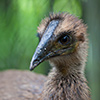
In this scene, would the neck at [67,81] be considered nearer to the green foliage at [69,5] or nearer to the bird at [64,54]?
the bird at [64,54]

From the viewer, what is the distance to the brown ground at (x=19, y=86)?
2496mm

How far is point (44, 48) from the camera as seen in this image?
1860 mm

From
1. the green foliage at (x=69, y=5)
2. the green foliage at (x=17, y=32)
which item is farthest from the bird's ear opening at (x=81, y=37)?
the green foliage at (x=17, y=32)

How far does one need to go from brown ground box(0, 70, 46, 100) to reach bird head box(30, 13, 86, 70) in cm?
71

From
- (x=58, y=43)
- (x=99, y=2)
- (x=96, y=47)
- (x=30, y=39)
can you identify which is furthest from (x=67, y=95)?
(x=30, y=39)

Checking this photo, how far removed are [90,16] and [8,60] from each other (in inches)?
79.8

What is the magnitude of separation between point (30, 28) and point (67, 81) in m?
2.19

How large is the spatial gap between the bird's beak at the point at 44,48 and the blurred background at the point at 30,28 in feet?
2.91

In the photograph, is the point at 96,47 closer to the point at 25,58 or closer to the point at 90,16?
the point at 90,16

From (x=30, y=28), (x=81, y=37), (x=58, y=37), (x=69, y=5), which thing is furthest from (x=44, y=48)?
(x=30, y=28)

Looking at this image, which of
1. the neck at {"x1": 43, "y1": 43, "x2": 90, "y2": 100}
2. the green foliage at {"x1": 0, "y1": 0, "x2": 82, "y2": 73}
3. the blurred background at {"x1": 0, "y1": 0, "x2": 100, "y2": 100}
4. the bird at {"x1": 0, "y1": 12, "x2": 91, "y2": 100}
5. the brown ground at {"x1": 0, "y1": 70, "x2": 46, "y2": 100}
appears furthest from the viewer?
the green foliage at {"x1": 0, "y1": 0, "x2": 82, "y2": 73}

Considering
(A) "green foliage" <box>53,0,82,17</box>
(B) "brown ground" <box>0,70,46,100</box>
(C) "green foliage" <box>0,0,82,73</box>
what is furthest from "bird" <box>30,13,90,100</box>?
(C) "green foliage" <box>0,0,82,73</box>

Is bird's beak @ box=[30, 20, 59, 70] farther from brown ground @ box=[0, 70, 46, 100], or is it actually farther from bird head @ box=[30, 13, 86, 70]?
brown ground @ box=[0, 70, 46, 100]

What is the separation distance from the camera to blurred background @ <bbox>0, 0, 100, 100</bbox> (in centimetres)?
318
